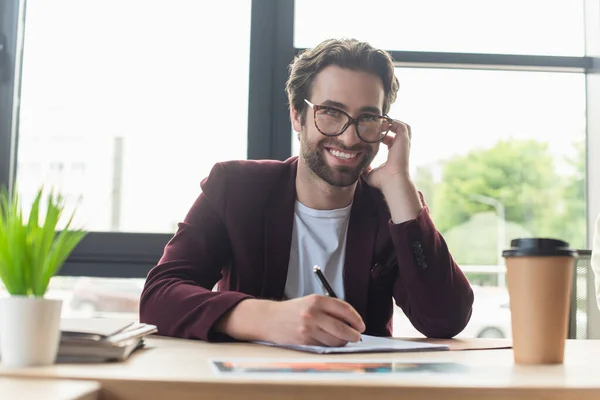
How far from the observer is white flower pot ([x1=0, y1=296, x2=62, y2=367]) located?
0.93 metres

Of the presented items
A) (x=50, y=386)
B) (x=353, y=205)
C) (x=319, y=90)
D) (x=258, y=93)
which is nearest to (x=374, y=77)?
(x=319, y=90)

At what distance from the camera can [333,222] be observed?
1952 millimetres

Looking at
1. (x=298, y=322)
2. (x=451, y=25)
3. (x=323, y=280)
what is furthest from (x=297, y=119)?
(x=451, y=25)

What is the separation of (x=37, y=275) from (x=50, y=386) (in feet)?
0.67

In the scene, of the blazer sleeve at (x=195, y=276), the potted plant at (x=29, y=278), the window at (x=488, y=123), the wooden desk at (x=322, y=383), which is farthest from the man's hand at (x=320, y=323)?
the window at (x=488, y=123)

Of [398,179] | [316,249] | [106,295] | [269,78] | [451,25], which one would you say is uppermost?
[451,25]

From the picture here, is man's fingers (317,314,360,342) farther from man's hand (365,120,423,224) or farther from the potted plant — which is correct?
man's hand (365,120,423,224)

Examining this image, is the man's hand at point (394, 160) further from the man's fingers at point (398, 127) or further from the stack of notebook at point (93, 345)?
the stack of notebook at point (93, 345)

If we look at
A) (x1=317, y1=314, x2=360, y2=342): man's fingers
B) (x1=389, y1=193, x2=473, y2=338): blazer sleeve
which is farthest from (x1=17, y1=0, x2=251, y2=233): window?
(x1=317, y1=314, x2=360, y2=342): man's fingers

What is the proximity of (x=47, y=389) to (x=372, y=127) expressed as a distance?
1274mm

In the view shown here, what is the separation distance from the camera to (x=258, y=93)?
2705 millimetres

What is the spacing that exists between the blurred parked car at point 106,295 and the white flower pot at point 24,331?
174cm

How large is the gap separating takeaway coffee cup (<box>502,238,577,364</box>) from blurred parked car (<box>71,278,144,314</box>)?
187 cm

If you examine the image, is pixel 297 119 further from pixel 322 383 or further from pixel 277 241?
pixel 322 383
